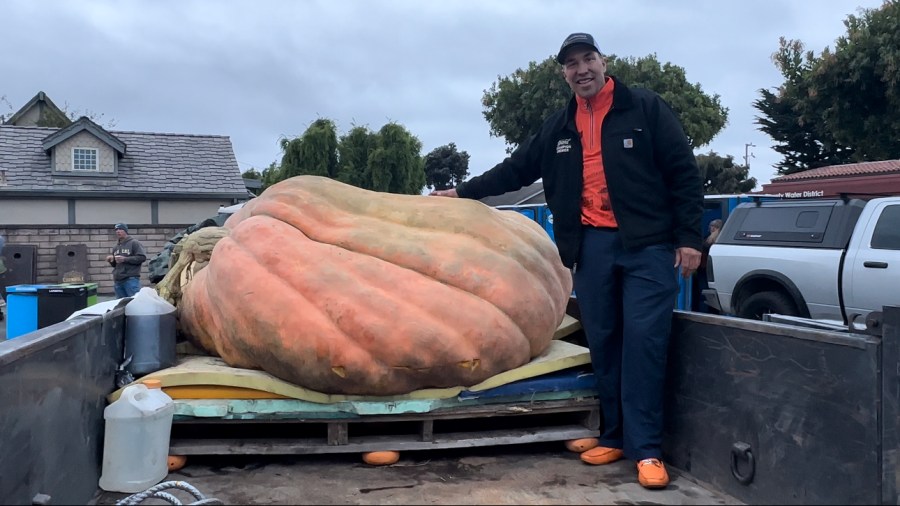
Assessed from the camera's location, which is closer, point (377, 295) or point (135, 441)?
point (135, 441)

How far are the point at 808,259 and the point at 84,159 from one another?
752 inches

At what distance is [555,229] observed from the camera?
10.1ft

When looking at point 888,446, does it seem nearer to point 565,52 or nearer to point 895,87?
point 565,52

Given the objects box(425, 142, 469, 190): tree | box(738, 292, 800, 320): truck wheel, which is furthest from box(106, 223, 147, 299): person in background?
box(425, 142, 469, 190): tree

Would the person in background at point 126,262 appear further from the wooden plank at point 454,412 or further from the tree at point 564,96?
the tree at point 564,96

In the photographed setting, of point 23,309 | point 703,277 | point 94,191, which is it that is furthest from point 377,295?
point 94,191

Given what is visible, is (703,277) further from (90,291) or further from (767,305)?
(90,291)

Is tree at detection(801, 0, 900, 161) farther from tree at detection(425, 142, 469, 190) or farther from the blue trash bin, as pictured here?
tree at detection(425, 142, 469, 190)

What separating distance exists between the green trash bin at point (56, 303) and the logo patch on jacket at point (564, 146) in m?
7.25

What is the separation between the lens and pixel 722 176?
3353 cm

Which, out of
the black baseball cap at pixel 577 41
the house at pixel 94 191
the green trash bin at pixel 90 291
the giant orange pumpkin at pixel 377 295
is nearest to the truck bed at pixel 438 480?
the giant orange pumpkin at pixel 377 295

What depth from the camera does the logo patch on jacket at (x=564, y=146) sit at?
310 centimetres

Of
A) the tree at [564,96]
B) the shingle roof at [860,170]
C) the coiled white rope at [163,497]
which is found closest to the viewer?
the coiled white rope at [163,497]

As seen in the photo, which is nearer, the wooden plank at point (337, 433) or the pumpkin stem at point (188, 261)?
the wooden plank at point (337, 433)
